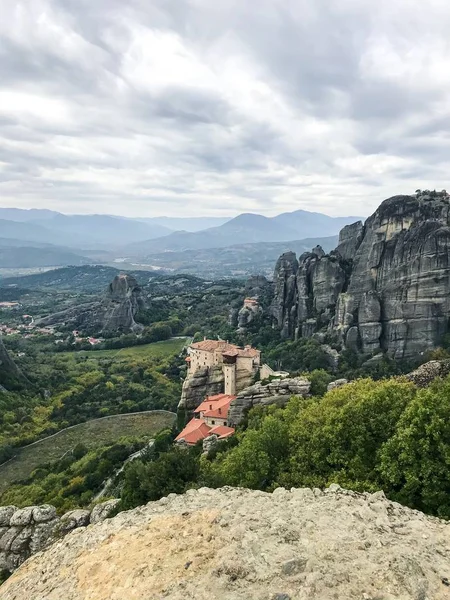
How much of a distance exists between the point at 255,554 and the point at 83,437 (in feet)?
171

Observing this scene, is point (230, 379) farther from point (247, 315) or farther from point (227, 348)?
point (247, 315)

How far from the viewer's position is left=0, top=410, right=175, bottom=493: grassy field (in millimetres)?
47925

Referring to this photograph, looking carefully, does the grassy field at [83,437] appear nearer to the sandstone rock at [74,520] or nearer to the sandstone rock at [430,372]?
the sandstone rock at [74,520]

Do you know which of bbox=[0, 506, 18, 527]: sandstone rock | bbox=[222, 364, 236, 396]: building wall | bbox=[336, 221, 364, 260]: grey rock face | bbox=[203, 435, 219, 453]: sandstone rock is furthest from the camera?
bbox=[336, 221, 364, 260]: grey rock face

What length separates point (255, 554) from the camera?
399 inches

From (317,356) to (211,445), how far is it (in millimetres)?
40470

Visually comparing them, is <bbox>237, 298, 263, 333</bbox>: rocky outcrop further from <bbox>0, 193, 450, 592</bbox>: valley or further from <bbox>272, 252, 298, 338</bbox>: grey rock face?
<bbox>272, 252, 298, 338</bbox>: grey rock face

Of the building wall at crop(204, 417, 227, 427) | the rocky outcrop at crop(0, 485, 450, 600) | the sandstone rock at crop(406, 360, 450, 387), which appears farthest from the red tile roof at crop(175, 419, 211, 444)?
the rocky outcrop at crop(0, 485, 450, 600)

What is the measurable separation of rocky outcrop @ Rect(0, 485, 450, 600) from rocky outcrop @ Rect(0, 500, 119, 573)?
5.15 meters

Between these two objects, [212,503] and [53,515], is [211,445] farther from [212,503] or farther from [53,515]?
[212,503]

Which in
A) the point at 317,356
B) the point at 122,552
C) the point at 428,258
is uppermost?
the point at 428,258

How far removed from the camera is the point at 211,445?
106 ft

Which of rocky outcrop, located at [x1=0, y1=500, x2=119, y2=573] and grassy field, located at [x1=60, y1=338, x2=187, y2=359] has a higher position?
rocky outcrop, located at [x1=0, y1=500, x2=119, y2=573]

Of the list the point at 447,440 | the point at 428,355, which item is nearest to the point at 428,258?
the point at 428,355
